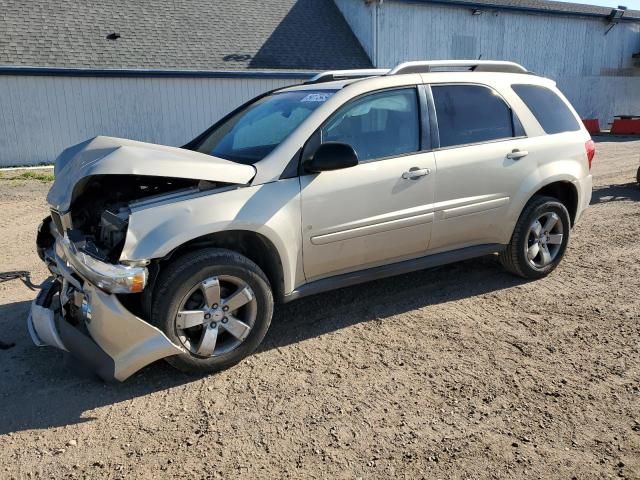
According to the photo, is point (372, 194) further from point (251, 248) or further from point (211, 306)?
point (211, 306)

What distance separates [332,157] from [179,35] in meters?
15.7

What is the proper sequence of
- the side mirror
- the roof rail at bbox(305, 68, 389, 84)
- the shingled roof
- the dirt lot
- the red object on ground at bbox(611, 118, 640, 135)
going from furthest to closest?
1. the red object on ground at bbox(611, 118, 640, 135)
2. the shingled roof
3. the roof rail at bbox(305, 68, 389, 84)
4. the side mirror
5. the dirt lot

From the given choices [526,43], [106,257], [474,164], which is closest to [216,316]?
[106,257]

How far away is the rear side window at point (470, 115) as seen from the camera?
4.47 m

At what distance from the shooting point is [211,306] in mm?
3475

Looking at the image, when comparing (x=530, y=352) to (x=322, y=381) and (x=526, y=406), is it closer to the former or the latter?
(x=526, y=406)

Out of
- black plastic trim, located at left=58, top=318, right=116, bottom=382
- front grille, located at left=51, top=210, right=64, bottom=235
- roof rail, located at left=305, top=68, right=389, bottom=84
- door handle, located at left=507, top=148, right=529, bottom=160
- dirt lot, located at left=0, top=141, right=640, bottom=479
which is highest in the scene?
roof rail, located at left=305, top=68, right=389, bottom=84

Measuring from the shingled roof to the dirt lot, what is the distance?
12843mm

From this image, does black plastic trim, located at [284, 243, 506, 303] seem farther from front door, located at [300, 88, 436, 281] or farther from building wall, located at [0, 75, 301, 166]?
building wall, located at [0, 75, 301, 166]

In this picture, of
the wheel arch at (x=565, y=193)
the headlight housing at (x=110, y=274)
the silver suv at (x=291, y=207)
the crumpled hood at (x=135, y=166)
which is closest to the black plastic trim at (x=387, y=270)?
the silver suv at (x=291, y=207)

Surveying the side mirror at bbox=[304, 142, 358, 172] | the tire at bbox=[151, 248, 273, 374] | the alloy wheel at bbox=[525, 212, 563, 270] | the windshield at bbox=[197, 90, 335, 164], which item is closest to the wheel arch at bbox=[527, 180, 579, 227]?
the alloy wheel at bbox=[525, 212, 563, 270]

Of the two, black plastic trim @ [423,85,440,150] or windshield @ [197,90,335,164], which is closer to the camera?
windshield @ [197,90,335,164]

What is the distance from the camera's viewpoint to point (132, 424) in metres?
3.06

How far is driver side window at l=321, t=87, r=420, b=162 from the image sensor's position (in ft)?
13.2
